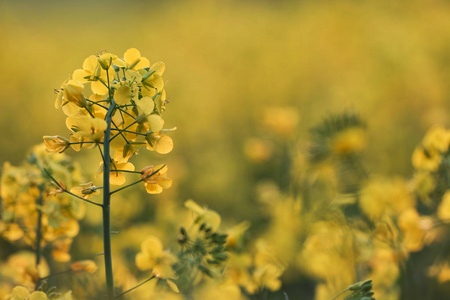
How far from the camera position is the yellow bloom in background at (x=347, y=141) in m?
1.46

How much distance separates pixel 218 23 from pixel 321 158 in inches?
179


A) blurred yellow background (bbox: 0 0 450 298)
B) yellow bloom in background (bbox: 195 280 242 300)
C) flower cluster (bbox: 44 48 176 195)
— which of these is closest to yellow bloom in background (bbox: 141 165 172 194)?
flower cluster (bbox: 44 48 176 195)

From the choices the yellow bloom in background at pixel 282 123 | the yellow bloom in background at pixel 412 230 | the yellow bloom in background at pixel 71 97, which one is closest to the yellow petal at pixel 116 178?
the yellow bloom in background at pixel 71 97

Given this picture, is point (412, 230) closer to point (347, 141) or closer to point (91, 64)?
point (347, 141)

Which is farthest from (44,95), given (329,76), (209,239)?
(209,239)

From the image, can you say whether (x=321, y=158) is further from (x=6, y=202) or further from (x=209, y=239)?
(x=6, y=202)

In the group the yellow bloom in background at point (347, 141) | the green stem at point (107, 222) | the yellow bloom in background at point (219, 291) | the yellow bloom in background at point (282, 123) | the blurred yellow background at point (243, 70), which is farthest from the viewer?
the blurred yellow background at point (243, 70)

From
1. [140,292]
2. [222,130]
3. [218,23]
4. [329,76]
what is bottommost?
[140,292]

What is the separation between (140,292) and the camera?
3.11ft

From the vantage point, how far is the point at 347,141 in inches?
58.0

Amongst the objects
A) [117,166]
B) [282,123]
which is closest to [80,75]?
[117,166]

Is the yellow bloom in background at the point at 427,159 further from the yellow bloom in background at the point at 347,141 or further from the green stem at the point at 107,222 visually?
the green stem at the point at 107,222

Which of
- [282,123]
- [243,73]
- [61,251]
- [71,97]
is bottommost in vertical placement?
[61,251]

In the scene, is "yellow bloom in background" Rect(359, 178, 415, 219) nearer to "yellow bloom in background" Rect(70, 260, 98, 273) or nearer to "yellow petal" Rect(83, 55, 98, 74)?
"yellow bloom in background" Rect(70, 260, 98, 273)
